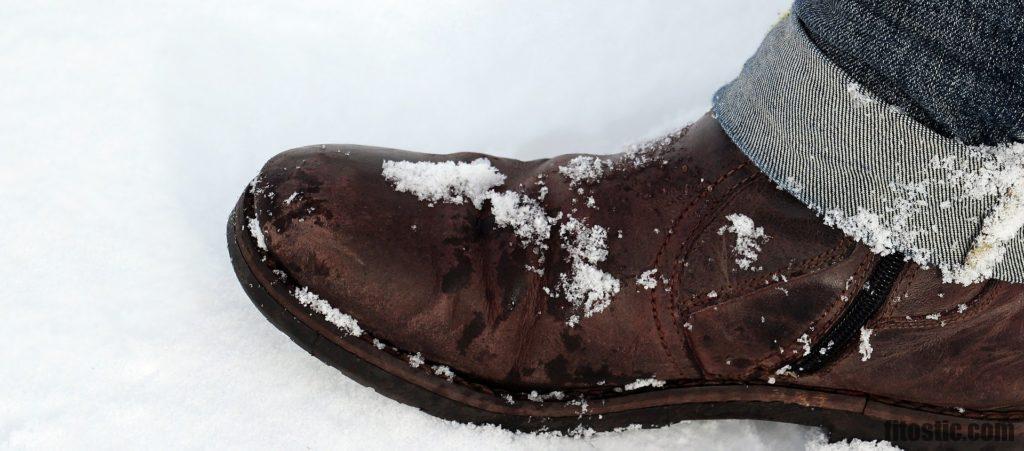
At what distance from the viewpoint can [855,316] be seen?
0.86 m

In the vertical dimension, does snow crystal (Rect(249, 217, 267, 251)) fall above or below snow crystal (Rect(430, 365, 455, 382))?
above

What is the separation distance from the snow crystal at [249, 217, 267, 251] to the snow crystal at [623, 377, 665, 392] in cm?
46

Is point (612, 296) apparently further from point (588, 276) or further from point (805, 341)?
point (805, 341)

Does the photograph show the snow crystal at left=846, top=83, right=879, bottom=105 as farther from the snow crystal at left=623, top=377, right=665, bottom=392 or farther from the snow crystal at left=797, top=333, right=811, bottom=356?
the snow crystal at left=623, top=377, right=665, bottom=392

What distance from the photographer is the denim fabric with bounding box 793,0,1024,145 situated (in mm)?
715

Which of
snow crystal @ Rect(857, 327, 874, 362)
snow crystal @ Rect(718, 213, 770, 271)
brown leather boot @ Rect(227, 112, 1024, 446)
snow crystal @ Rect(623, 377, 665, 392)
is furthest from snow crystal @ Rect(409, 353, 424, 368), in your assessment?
snow crystal @ Rect(857, 327, 874, 362)

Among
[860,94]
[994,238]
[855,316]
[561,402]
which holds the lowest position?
[561,402]

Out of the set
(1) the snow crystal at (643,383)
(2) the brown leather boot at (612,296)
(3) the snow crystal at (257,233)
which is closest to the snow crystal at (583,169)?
(2) the brown leather boot at (612,296)

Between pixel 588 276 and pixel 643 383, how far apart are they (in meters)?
0.15

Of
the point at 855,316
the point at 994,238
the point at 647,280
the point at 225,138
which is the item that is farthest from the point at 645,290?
the point at 225,138

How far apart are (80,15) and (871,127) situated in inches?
54.0

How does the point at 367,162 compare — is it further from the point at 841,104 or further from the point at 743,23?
the point at 743,23

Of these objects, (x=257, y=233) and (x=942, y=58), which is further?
(x=257, y=233)

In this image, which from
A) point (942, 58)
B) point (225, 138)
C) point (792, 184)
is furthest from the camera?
point (225, 138)
